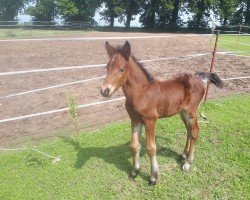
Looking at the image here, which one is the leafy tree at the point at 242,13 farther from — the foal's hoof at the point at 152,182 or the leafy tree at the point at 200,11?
the foal's hoof at the point at 152,182

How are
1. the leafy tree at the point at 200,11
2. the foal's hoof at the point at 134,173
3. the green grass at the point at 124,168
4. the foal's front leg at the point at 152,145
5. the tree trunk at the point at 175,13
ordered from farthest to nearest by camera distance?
the tree trunk at the point at 175,13, the leafy tree at the point at 200,11, the foal's hoof at the point at 134,173, the green grass at the point at 124,168, the foal's front leg at the point at 152,145

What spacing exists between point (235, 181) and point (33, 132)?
376 cm

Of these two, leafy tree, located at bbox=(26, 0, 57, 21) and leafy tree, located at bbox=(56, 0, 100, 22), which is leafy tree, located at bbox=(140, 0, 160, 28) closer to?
leafy tree, located at bbox=(56, 0, 100, 22)

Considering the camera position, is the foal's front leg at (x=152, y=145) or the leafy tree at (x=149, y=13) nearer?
the foal's front leg at (x=152, y=145)

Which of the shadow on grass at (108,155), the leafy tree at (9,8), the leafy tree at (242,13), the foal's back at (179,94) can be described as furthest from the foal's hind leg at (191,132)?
the leafy tree at (9,8)

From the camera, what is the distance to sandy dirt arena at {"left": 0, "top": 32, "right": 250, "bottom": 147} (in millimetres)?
6531

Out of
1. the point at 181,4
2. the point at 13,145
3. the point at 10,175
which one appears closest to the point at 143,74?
the point at 10,175

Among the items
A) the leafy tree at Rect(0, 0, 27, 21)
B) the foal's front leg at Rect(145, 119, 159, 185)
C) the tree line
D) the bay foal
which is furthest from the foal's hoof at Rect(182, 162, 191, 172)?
the leafy tree at Rect(0, 0, 27, 21)

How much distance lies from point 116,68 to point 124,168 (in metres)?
1.90

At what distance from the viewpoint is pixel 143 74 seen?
13.9ft

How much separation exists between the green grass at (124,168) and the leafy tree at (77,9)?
31.4 metres

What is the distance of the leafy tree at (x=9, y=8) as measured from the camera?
42.6m

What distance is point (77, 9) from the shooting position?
117ft

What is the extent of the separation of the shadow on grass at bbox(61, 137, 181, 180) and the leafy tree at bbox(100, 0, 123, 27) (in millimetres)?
32240
